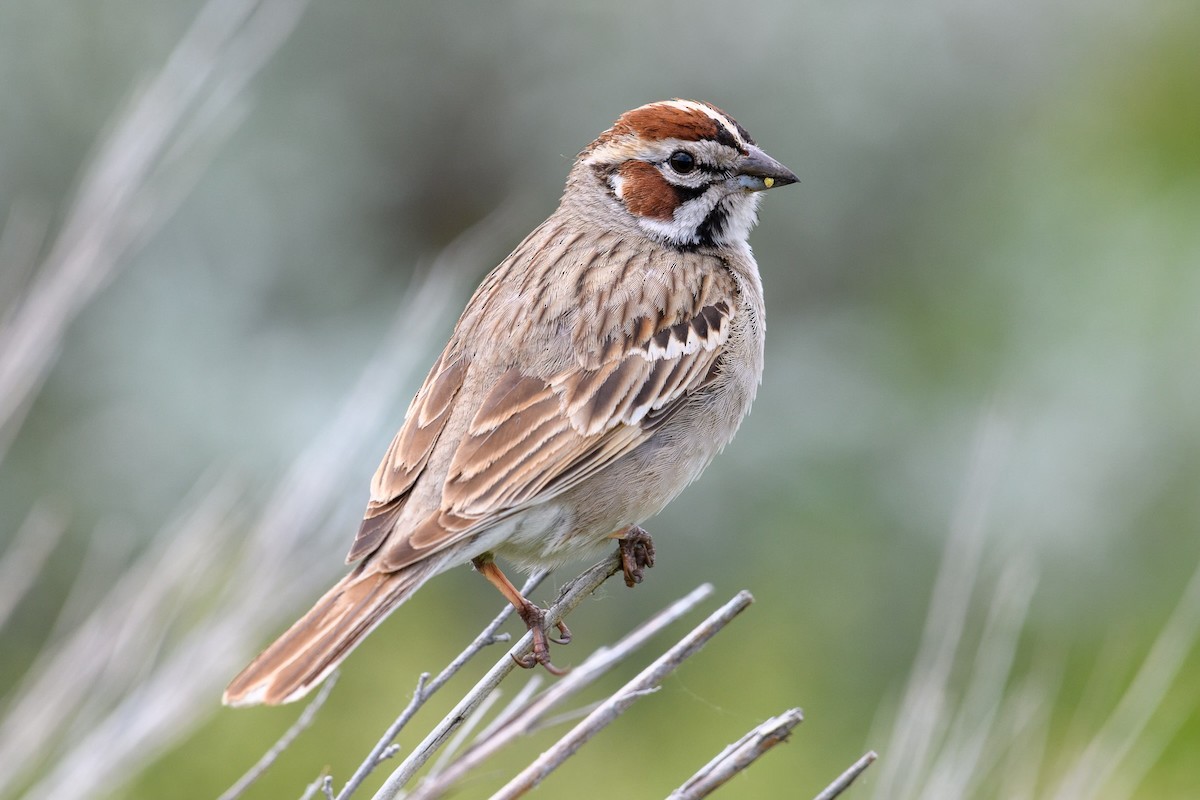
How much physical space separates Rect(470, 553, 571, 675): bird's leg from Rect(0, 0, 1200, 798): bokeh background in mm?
1210

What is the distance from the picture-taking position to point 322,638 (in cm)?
281

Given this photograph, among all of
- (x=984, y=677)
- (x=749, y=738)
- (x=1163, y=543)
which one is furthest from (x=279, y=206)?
(x=749, y=738)

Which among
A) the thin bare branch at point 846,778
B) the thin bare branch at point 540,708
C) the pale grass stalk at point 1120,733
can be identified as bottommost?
the pale grass stalk at point 1120,733

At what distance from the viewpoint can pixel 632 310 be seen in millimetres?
3539

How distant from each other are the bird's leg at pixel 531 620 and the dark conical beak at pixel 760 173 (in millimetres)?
1056

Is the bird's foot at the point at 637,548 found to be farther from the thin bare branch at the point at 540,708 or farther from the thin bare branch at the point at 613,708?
the thin bare branch at the point at 540,708

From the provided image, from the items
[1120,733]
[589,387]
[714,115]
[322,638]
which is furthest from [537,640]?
[714,115]

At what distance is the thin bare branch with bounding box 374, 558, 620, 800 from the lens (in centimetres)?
229

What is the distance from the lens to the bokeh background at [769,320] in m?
5.44

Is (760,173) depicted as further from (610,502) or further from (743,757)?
(743,757)

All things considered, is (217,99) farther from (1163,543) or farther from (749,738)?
(1163,543)

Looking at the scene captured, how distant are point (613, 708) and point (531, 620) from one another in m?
1.11

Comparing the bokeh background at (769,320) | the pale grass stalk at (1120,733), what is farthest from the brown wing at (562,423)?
the bokeh background at (769,320)

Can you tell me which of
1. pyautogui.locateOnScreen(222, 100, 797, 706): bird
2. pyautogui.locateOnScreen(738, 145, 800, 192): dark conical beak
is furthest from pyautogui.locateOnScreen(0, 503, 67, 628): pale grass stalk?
pyautogui.locateOnScreen(738, 145, 800, 192): dark conical beak
